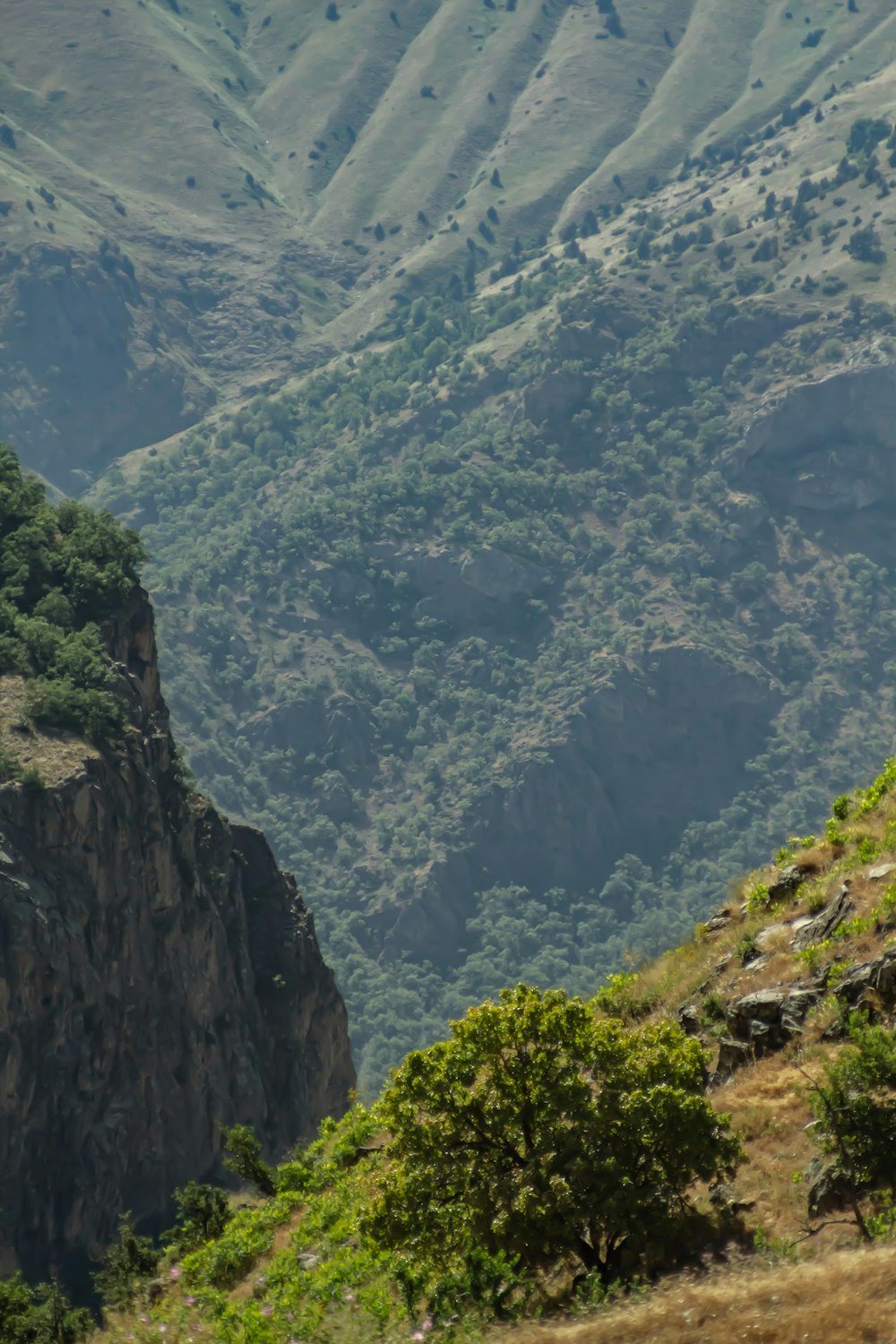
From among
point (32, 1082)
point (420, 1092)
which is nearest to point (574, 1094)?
point (420, 1092)

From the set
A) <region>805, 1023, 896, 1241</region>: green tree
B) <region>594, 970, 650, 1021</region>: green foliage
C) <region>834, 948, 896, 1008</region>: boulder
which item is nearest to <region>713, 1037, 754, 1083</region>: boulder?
<region>834, 948, 896, 1008</region>: boulder

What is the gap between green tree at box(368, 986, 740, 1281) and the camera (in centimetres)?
2077

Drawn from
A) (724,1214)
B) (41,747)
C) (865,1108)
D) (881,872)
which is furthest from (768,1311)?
(41,747)

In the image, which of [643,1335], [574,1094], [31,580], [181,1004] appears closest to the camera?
[643,1335]

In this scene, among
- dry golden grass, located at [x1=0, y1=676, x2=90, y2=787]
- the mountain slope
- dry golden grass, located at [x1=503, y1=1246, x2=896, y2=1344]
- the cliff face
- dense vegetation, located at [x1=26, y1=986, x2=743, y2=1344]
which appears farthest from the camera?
dry golden grass, located at [x1=0, y1=676, x2=90, y2=787]

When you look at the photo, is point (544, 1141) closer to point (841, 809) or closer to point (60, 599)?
point (841, 809)

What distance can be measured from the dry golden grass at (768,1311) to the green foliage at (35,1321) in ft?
46.6

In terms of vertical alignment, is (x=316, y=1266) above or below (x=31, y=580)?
below

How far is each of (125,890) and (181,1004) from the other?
698 centimetres

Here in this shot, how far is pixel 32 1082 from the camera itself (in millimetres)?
63219

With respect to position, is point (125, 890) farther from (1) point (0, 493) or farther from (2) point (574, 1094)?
(2) point (574, 1094)

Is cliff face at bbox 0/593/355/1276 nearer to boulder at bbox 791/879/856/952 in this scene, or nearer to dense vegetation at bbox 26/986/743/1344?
boulder at bbox 791/879/856/952

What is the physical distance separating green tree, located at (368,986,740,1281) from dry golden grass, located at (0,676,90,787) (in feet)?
153

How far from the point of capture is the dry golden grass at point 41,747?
67000 mm
